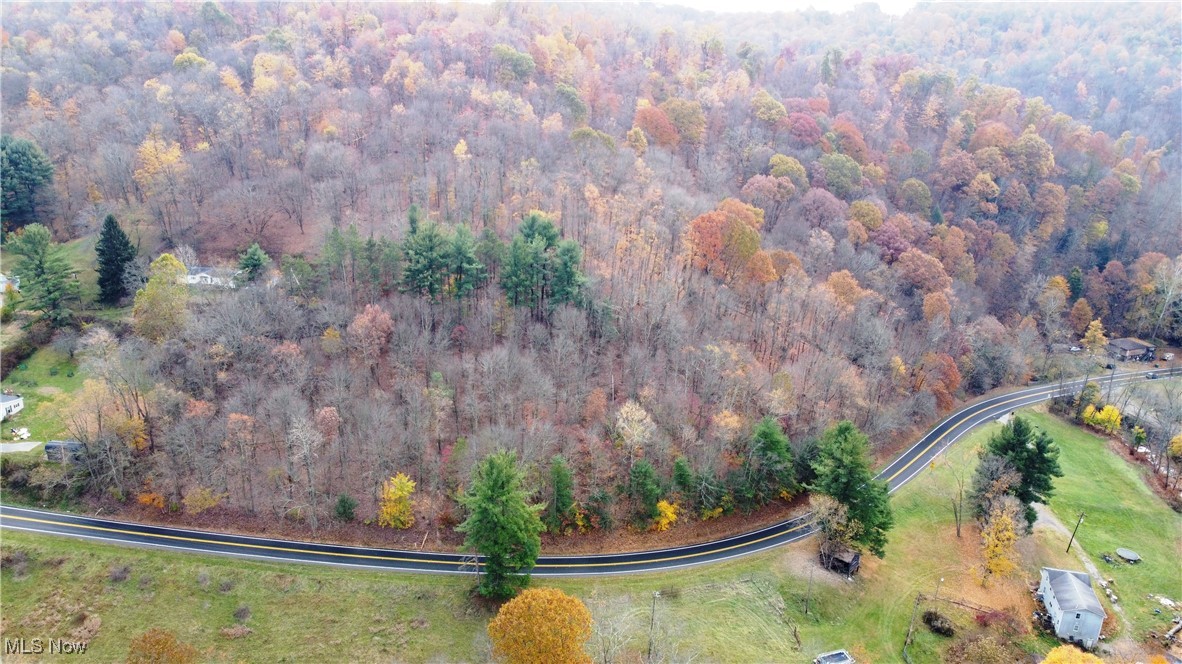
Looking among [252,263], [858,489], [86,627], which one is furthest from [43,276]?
[858,489]

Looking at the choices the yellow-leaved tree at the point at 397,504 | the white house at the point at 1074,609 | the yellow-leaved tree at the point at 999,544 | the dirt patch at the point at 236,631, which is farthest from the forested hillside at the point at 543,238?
the white house at the point at 1074,609

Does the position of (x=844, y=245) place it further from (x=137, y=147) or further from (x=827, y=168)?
(x=137, y=147)

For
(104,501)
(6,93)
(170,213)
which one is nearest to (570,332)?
(104,501)

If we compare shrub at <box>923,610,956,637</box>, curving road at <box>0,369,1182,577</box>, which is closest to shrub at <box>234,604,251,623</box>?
curving road at <box>0,369,1182,577</box>

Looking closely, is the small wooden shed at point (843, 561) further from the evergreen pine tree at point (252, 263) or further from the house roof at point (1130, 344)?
the house roof at point (1130, 344)

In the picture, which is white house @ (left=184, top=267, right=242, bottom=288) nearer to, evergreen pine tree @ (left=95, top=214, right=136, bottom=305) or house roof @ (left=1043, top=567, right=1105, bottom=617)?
evergreen pine tree @ (left=95, top=214, right=136, bottom=305)

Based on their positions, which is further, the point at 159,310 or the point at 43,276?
the point at 43,276

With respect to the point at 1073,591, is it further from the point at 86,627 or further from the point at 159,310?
the point at 159,310

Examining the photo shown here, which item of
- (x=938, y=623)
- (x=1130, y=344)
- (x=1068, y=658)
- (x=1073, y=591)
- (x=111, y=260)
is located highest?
(x=111, y=260)
